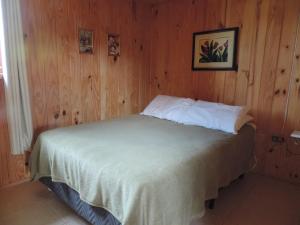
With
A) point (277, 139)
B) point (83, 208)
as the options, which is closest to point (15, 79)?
point (83, 208)

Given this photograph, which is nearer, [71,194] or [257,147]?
Result: [71,194]

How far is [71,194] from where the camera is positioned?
1718 millimetres

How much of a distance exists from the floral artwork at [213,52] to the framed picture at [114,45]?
44.1 inches

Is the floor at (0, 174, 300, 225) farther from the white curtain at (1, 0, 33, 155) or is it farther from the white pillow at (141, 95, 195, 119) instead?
the white pillow at (141, 95, 195, 119)

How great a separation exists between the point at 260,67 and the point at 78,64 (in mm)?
2096

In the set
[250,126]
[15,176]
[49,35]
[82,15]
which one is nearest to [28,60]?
[49,35]

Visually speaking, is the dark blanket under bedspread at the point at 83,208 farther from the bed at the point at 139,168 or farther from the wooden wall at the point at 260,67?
the wooden wall at the point at 260,67

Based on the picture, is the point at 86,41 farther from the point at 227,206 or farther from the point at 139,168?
the point at 227,206

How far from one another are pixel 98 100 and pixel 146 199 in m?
1.96

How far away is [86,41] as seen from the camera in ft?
8.73

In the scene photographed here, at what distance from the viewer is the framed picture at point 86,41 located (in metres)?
2.61

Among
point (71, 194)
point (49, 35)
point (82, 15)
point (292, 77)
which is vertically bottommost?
point (71, 194)

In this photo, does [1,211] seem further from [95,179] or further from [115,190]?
[115,190]

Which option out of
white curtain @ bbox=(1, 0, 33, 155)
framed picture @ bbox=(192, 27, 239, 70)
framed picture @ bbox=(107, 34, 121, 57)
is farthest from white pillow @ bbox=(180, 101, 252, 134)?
white curtain @ bbox=(1, 0, 33, 155)
